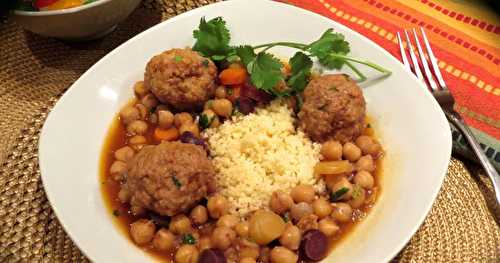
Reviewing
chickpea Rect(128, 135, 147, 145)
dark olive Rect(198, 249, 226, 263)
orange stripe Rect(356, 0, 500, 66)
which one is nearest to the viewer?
dark olive Rect(198, 249, 226, 263)

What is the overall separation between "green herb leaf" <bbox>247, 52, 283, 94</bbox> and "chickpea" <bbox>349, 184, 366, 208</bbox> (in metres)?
0.78

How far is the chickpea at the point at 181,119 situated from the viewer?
3.37m

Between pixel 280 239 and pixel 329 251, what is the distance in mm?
265

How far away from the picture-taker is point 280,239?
2.81 meters

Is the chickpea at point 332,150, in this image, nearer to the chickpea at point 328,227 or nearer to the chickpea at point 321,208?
the chickpea at point 321,208

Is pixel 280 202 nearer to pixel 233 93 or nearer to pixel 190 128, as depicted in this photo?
pixel 190 128

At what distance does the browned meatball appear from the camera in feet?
10.2

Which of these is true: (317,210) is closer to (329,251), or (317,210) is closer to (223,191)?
(329,251)

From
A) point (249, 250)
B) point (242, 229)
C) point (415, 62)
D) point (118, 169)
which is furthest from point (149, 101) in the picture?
point (415, 62)

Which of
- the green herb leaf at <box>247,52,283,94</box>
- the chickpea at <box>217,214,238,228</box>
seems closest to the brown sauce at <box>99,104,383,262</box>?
the chickpea at <box>217,214,238,228</box>

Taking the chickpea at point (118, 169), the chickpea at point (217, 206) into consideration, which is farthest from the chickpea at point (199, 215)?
the chickpea at point (118, 169)

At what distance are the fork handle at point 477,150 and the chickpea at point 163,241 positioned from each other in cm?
186

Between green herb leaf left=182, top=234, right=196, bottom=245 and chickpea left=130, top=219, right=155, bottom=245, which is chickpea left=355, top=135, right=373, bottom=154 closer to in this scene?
green herb leaf left=182, top=234, right=196, bottom=245

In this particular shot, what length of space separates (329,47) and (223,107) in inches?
29.9
